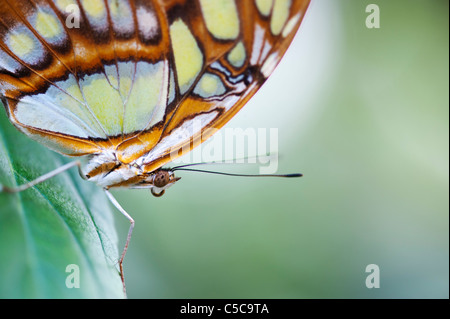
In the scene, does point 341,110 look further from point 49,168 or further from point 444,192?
point 49,168

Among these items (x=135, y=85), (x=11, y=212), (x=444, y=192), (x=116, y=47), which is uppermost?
(x=116, y=47)

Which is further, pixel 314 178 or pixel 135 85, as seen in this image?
pixel 314 178

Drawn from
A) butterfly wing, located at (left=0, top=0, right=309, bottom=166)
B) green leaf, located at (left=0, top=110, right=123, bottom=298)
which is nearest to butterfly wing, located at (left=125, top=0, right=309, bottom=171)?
butterfly wing, located at (left=0, top=0, right=309, bottom=166)

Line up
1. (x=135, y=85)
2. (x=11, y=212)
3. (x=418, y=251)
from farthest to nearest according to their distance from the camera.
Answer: (x=418, y=251), (x=135, y=85), (x=11, y=212)

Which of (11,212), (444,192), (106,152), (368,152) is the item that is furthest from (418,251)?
(11,212)

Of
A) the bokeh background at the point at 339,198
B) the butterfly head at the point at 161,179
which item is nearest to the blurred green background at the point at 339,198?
the bokeh background at the point at 339,198

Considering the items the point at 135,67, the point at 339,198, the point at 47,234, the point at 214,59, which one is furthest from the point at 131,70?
the point at 339,198

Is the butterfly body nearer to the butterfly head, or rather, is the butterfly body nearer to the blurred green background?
the butterfly head

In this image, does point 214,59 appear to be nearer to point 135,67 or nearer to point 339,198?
point 135,67
